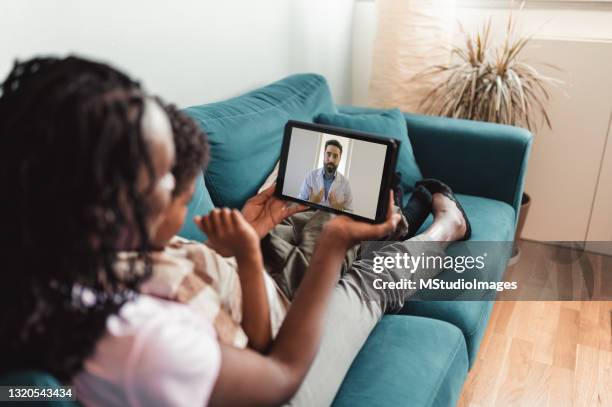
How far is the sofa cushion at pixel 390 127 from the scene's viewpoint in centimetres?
190

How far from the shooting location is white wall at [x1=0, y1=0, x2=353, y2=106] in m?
1.17

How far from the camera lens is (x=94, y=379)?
0.66 metres

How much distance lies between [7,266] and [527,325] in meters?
1.77

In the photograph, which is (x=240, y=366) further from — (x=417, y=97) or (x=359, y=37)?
(x=359, y=37)

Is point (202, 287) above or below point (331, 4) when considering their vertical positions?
below

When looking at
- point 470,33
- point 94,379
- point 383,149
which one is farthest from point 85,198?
point 470,33

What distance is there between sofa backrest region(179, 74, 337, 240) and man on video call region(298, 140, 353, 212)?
0.25 metres

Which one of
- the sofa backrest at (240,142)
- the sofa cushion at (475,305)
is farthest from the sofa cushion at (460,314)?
the sofa backrest at (240,142)

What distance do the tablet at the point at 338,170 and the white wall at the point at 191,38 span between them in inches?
20.2

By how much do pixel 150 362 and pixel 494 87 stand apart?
1987mm

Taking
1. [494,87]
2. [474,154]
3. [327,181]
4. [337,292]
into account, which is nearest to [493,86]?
[494,87]

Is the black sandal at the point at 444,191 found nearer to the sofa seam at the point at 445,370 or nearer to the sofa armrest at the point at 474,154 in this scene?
the sofa armrest at the point at 474,154

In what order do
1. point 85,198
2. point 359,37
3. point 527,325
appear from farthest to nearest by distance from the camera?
1. point 359,37
2. point 527,325
3. point 85,198

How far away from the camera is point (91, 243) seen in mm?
604
